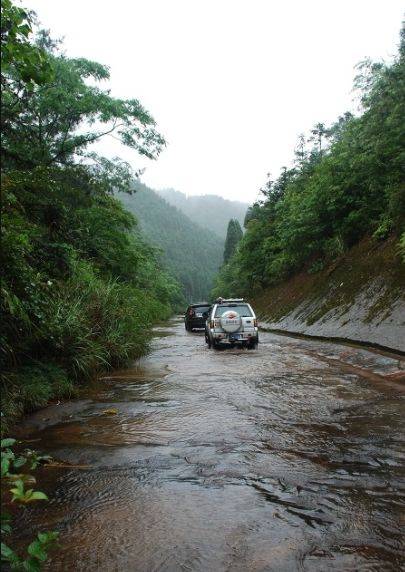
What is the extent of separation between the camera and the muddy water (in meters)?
2.84

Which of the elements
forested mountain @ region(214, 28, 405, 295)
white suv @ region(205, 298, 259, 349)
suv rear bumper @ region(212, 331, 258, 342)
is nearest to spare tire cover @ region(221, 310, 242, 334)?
white suv @ region(205, 298, 259, 349)

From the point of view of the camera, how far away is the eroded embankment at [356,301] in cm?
1274

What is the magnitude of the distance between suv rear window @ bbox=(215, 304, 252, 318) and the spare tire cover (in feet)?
1.77

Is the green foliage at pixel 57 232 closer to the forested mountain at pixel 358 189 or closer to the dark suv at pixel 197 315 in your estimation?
the dark suv at pixel 197 315

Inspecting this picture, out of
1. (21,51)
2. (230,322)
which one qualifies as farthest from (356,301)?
(21,51)

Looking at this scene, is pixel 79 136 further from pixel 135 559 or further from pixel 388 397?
pixel 135 559

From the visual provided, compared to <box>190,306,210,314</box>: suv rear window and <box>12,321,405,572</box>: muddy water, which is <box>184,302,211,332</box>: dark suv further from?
<box>12,321,405,572</box>: muddy water

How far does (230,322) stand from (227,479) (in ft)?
35.0

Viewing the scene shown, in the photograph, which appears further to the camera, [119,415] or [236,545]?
[119,415]

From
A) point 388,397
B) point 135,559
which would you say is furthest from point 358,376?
point 135,559

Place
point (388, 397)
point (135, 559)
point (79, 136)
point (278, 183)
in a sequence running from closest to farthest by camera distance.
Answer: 1. point (135, 559)
2. point (388, 397)
3. point (79, 136)
4. point (278, 183)

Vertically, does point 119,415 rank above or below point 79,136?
below

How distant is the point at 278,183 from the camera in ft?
127

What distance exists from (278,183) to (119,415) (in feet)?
115
